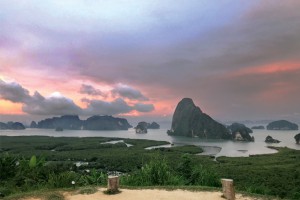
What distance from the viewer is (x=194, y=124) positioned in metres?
150

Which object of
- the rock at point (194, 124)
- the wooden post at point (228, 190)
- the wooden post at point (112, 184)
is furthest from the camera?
the rock at point (194, 124)

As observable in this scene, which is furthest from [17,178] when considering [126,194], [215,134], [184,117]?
[184,117]

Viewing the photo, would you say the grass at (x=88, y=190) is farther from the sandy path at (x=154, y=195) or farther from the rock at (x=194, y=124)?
the rock at (x=194, y=124)

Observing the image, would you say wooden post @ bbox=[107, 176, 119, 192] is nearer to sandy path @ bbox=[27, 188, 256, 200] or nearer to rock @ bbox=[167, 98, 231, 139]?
sandy path @ bbox=[27, 188, 256, 200]

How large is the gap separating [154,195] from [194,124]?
465ft

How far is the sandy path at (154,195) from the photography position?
9.78m

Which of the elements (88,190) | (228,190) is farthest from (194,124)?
(228,190)

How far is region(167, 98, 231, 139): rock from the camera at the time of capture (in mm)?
136200

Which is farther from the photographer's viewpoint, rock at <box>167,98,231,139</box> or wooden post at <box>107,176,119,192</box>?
rock at <box>167,98,231,139</box>

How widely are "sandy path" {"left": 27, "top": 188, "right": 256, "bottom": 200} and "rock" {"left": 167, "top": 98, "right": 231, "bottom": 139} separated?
123957 mm

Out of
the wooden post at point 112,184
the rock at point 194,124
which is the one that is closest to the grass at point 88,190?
the wooden post at point 112,184

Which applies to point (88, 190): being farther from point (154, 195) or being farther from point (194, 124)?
point (194, 124)

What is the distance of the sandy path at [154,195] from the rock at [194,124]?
124 m

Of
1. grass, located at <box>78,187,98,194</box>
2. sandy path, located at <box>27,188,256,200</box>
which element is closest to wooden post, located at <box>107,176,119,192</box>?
sandy path, located at <box>27,188,256,200</box>
